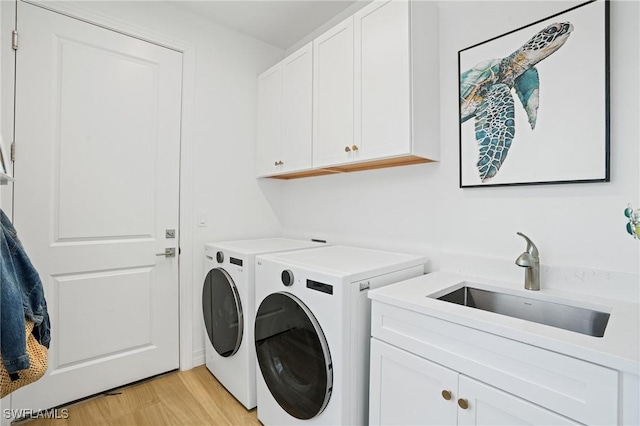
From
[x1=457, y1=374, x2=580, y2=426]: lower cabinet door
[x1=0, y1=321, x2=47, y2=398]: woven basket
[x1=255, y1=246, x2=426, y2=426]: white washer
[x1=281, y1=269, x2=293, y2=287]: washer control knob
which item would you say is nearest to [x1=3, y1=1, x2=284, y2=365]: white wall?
[x1=255, y1=246, x2=426, y2=426]: white washer

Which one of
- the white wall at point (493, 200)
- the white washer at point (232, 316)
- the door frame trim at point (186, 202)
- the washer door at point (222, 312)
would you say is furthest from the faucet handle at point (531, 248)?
the door frame trim at point (186, 202)

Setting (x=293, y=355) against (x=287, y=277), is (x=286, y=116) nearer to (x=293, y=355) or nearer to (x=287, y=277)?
(x=287, y=277)

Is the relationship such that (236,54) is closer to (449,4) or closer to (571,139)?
(449,4)

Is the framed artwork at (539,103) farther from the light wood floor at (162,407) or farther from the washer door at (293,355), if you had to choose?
the light wood floor at (162,407)

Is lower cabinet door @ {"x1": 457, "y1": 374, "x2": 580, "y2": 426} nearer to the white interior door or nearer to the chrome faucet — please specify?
the chrome faucet

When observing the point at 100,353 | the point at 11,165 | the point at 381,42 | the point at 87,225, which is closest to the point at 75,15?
the point at 11,165

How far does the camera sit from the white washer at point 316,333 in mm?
1271

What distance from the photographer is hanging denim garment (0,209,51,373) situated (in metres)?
0.86

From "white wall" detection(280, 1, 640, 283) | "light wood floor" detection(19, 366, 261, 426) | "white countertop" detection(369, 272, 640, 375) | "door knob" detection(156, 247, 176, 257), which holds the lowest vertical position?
"light wood floor" detection(19, 366, 261, 426)

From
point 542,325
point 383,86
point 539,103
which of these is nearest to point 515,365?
point 542,325

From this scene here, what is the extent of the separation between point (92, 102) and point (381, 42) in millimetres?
1761

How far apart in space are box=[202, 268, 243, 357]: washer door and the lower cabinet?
903mm

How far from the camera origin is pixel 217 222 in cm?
239

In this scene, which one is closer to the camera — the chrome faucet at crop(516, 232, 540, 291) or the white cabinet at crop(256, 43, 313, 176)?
the chrome faucet at crop(516, 232, 540, 291)
